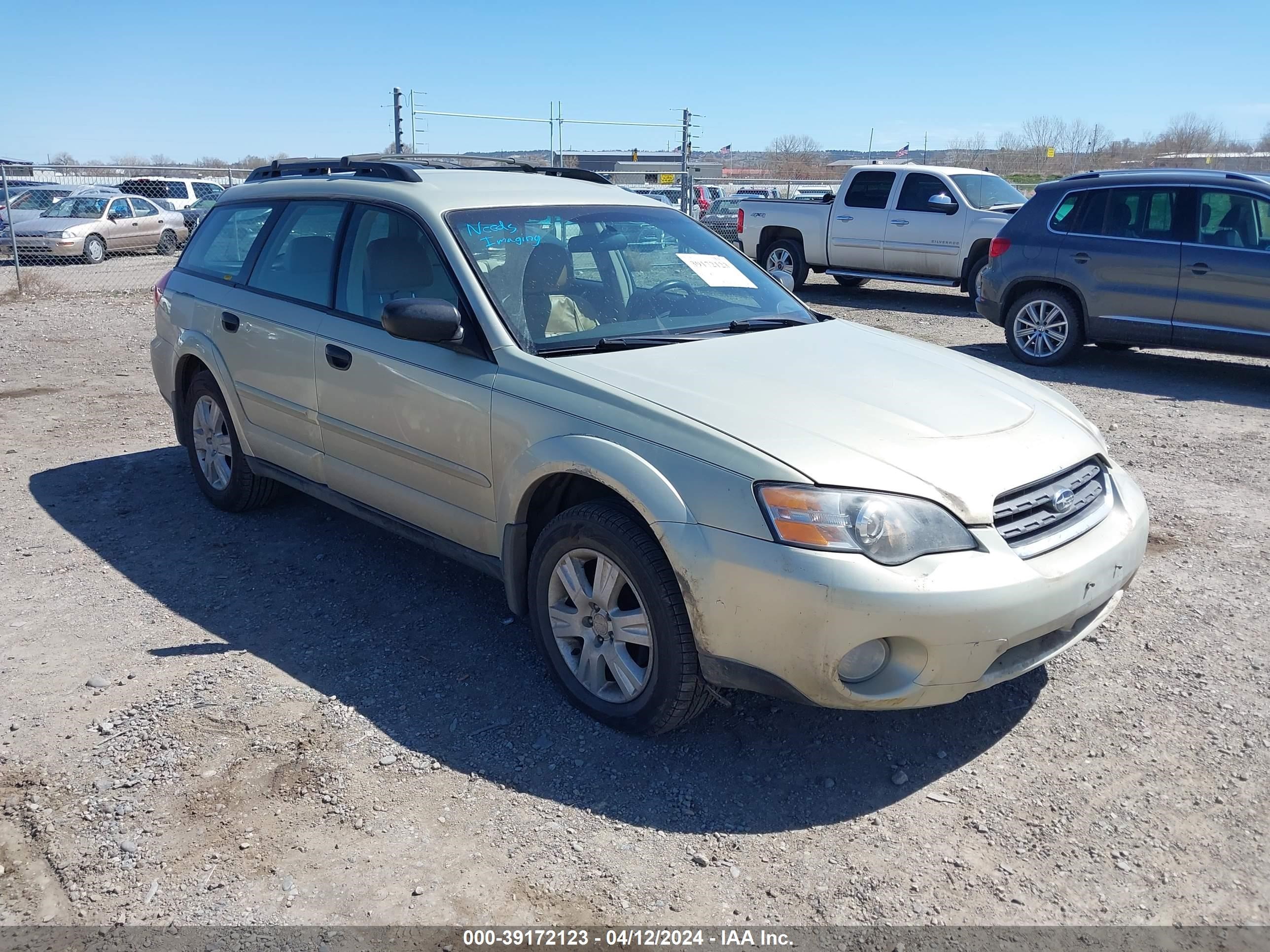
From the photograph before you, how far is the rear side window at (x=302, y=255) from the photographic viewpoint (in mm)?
4645

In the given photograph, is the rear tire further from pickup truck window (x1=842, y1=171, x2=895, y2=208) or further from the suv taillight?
the suv taillight

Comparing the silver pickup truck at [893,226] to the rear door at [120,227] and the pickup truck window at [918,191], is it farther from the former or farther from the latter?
the rear door at [120,227]

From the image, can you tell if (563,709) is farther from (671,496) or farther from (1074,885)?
(1074,885)

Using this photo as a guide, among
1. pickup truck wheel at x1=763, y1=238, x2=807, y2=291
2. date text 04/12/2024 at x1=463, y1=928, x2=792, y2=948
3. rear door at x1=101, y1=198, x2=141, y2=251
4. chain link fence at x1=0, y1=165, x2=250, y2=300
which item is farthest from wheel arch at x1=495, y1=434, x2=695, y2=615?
rear door at x1=101, y1=198, x2=141, y2=251

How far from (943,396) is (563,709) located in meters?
1.76

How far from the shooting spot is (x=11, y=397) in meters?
8.52

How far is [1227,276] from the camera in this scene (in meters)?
8.87

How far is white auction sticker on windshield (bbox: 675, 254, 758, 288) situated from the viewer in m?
4.56

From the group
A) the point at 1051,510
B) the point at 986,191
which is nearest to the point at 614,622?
the point at 1051,510

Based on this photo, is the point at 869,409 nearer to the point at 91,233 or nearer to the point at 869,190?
the point at 869,190

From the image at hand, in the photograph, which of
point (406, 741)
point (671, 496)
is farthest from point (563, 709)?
point (671, 496)

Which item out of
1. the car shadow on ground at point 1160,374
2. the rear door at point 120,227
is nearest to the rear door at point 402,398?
the car shadow on ground at point 1160,374

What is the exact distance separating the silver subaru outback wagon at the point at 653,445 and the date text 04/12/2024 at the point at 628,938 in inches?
27.8

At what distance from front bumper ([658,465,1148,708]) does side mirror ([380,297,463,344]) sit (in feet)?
3.99
